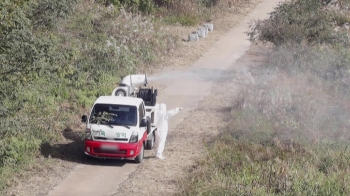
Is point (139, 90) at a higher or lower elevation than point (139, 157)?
higher

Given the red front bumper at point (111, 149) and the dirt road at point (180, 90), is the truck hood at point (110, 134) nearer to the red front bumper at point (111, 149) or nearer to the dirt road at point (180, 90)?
the red front bumper at point (111, 149)

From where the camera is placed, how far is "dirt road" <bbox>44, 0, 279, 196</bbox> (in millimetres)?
17891

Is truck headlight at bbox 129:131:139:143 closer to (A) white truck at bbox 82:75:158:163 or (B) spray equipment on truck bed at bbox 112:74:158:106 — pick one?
(A) white truck at bbox 82:75:158:163

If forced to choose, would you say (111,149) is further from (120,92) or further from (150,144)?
(120,92)

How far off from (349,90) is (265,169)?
12242 mm

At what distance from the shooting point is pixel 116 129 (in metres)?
19.2

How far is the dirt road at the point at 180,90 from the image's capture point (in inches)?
704

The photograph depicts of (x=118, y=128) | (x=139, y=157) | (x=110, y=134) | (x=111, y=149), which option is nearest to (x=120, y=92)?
(x=118, y=128)

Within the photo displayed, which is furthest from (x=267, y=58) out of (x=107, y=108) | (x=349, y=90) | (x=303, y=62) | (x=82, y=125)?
(x=107, y=108)

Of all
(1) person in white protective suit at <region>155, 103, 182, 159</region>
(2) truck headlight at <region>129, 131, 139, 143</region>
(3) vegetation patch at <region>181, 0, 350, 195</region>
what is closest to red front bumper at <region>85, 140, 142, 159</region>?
(2) truck headlight at <region>129, 131, 139, 143</region>

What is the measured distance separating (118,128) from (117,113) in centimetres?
57

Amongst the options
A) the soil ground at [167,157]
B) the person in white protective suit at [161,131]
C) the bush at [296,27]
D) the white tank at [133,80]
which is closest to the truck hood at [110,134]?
the soil ground at [167,157]

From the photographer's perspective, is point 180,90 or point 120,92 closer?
point 120,92

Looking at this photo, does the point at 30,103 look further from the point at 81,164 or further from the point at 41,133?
the point at 81,164
